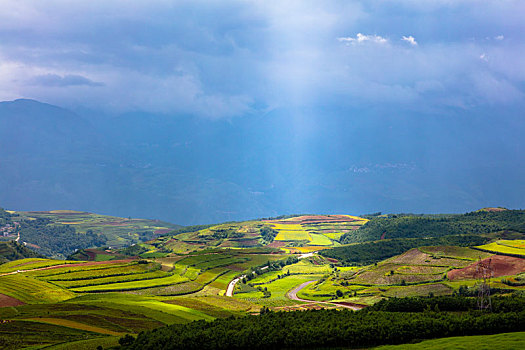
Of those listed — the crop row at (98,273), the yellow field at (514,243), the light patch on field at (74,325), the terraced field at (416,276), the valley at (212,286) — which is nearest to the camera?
Result: the light patch on field at (74,325)

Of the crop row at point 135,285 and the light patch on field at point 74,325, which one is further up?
the crop row at point 135,285

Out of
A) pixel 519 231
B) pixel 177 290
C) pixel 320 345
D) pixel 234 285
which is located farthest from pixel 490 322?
pixel 519 231

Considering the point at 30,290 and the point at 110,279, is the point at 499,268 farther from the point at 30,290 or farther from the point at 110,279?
the point at 30,290

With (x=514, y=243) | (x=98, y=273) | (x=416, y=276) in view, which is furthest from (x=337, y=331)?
(x=514, y=243)

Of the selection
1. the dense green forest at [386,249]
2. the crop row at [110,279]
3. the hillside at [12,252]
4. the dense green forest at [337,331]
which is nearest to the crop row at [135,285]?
the crop row at [110,279]

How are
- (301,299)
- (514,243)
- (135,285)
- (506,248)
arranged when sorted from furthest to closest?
1. (514,243)
2. (506,248)
3. (135,285)
4. (301,299)

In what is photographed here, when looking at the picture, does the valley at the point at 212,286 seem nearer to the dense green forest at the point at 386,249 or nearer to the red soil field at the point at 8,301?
the red soil field at the point at 8,301

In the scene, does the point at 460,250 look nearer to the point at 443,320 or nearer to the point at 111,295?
the point at 443,320
